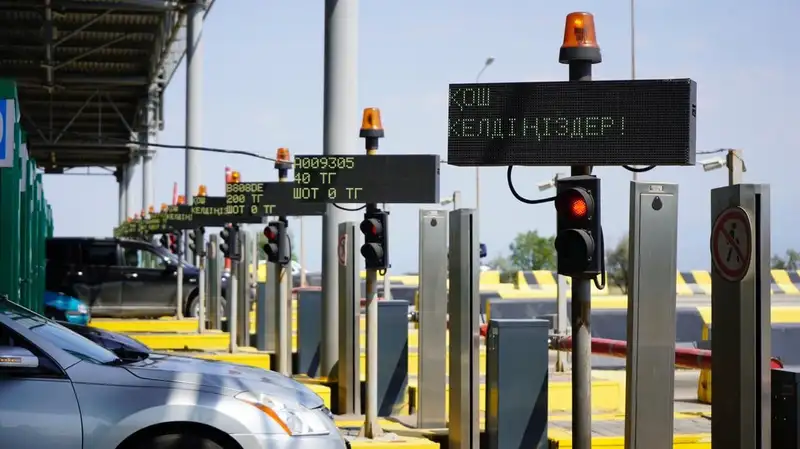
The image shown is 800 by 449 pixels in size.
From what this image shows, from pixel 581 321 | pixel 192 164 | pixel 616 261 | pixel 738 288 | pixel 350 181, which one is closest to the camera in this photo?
pixel 738 288

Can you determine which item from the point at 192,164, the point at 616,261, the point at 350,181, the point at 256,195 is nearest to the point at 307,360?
the point at 256,195

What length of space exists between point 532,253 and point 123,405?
223 feet

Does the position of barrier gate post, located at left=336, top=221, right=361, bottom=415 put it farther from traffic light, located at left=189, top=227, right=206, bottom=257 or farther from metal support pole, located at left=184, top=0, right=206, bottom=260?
metal support pole, located at left=184, top=0, right=206, bottom=260

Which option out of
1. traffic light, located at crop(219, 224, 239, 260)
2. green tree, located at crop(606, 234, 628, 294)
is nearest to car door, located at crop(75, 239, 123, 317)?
Answer: traffic light, located at crop(219, 224, 239, 260)

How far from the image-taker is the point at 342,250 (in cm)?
1438

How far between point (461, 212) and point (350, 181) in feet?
5.06

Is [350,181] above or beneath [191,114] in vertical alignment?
beneath

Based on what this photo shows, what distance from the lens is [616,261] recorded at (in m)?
60.1

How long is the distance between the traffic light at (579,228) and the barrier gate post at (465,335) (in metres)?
3.07

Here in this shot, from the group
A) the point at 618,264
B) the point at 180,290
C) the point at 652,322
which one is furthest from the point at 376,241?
the point at 618,264

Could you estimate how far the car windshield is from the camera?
786 cm

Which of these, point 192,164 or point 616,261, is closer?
point 192,164

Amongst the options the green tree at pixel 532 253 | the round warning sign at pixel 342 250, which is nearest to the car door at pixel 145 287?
the round warning sign at pixel 342 250

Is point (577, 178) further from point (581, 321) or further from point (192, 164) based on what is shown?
point (192, 164)
